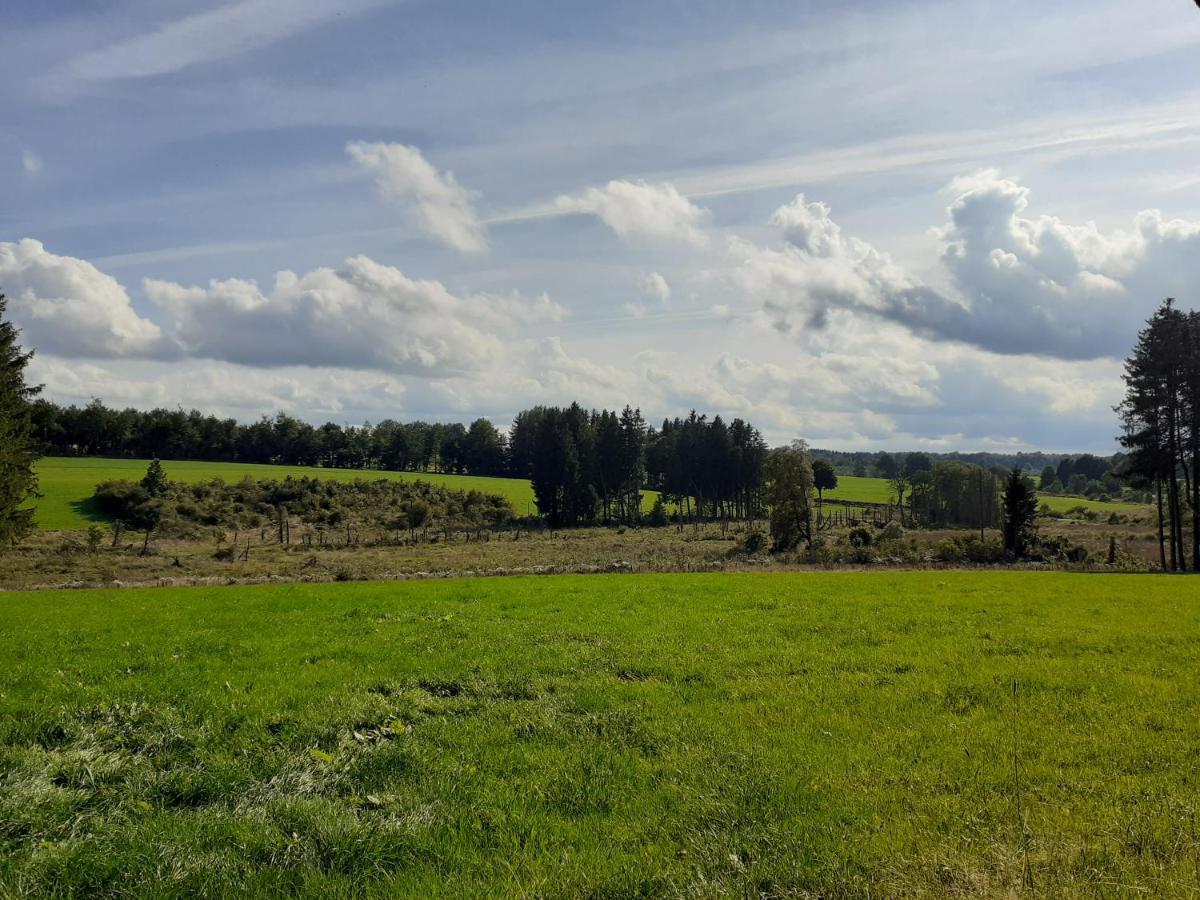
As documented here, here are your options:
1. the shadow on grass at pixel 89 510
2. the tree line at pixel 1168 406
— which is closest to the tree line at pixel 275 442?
the shadow on grass at pixel 89 510

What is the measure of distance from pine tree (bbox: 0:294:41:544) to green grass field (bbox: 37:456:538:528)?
35144 millimetres

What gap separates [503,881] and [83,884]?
A: 3479 millimetres

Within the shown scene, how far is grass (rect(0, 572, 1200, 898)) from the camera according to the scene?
5.72 meters

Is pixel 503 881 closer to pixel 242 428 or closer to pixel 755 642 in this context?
pixel 755 642

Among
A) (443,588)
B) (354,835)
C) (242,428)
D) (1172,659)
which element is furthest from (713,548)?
(242,428)

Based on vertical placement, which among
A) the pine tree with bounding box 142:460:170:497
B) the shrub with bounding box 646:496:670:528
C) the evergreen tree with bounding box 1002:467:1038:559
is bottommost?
the shrub with bounding box 646:496:670:528

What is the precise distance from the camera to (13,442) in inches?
1436

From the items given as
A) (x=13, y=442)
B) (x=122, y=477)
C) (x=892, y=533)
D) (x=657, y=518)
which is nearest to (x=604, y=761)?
(x=13, y=442)

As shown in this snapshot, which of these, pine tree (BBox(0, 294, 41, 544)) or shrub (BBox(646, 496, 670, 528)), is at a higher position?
pine tree (BBox(0, 294, 41, 544))

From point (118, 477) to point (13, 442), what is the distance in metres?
64.4

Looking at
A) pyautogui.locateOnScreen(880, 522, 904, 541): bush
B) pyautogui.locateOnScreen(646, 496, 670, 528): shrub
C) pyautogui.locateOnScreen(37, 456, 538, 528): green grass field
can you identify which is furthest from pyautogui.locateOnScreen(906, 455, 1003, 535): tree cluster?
pyautogui.locateOnScreen(37, 456, 538, 528): green grass field

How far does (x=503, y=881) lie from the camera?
5.58m

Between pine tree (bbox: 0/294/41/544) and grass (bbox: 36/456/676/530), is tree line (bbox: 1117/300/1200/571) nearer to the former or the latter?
pine tree (bbox: 0/294/41/544)

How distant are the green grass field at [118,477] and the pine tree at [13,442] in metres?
35.1
